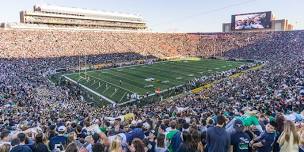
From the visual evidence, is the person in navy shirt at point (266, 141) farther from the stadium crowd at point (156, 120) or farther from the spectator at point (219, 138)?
the spectator at point (219, 138)

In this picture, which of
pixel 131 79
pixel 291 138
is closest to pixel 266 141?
pixel 291 138

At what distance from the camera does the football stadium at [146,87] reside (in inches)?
257

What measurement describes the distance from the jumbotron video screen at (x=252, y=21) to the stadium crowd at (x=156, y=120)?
54229 mm

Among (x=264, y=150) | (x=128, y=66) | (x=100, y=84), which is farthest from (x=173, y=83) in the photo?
(x=264, y=150)

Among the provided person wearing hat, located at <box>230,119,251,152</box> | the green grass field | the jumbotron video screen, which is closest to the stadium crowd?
person wearing hat, located at <box>230,119,251,152</box>

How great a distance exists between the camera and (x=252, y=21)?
298 feet

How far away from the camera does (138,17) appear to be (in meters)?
137

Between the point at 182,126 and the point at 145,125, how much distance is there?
122cm

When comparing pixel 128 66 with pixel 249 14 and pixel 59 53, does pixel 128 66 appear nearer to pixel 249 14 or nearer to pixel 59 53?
pixel 59 53

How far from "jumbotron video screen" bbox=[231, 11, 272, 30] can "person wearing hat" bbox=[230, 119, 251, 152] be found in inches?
3372

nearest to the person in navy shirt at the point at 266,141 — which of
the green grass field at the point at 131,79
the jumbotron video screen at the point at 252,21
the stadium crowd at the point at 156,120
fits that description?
the stadium crowd at the point at 156,120

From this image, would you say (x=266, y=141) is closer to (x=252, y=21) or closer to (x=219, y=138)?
(x=219, y=138)

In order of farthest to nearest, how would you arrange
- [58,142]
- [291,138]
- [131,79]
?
[131,79]
[58,142]
[291,138]

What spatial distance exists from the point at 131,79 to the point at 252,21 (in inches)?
2215
